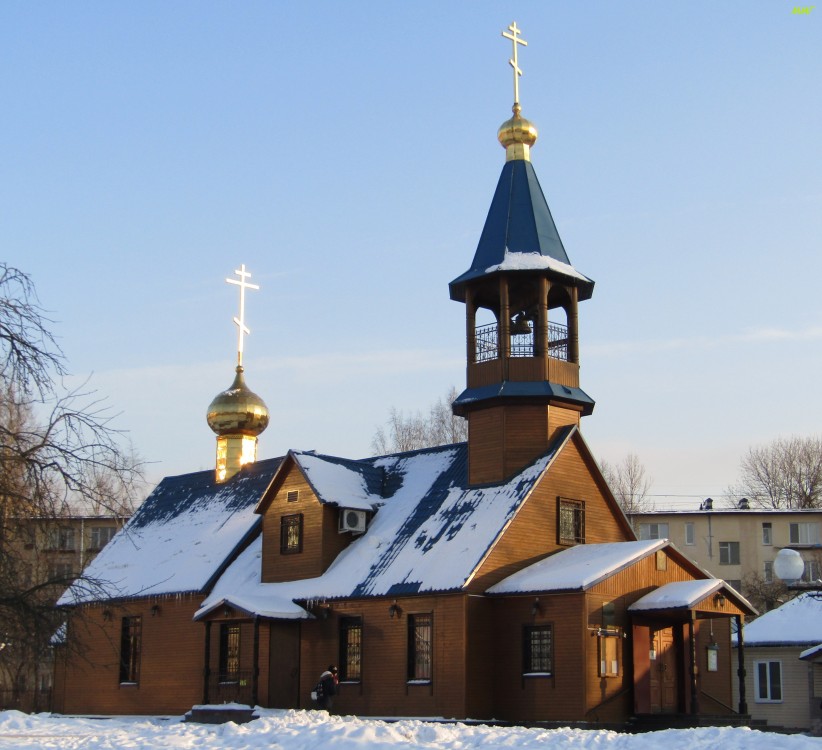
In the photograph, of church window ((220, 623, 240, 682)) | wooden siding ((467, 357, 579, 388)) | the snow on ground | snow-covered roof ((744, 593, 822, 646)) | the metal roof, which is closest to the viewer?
the snow on ground

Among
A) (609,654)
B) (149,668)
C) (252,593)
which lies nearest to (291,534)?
(252,593)

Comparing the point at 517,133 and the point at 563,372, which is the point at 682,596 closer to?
the point at 563,372

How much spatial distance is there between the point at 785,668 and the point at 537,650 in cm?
1217

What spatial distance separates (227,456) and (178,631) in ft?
23.0

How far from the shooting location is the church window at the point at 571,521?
26.3 meters

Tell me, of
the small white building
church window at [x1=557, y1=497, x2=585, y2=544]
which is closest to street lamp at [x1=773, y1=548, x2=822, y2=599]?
church window at [x1=557, y1=497, x2=585, y2=544]

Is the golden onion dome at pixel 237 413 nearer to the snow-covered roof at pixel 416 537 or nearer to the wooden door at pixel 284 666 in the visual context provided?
the snow-covered roof at pixel 416 537

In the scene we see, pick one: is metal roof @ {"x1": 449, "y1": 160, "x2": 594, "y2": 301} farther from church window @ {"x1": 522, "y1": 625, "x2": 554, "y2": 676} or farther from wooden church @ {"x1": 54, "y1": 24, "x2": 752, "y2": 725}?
church window @ {"x1": 522, "y1": 625, "x2": 554, "y2": 676}

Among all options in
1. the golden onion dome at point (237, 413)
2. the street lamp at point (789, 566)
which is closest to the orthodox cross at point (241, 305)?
the golden onion dome at point (237, 413)

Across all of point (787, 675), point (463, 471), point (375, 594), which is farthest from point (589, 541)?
point (787, 675)

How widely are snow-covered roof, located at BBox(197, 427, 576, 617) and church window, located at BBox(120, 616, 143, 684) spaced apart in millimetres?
3181

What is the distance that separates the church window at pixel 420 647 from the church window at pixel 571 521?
3.69 m

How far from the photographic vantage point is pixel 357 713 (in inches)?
997

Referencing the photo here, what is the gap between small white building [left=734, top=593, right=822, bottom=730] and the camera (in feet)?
105
